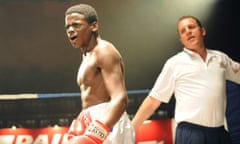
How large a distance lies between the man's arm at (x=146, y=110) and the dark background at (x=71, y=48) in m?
0.19

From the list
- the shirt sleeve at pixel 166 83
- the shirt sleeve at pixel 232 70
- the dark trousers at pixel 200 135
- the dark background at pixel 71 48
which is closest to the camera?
the dark trousers at pixel 200 135

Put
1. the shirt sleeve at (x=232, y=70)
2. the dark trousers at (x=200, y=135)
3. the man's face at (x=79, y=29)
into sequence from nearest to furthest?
the man's face at (x=79, y=29), the dark trousers at (x=200, y=135), the shirt sleeve at (x=232, y=70)

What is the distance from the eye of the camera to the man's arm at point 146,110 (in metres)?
2.29

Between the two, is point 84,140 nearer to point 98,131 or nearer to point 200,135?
point 98,131

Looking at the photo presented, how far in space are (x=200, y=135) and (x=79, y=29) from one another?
88 cm

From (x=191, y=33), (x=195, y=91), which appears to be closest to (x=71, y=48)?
(x=191, y=33)

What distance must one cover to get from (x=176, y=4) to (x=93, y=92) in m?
1.38

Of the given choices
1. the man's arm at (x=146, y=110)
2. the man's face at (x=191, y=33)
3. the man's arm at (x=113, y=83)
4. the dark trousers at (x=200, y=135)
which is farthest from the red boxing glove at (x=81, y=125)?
the man's face at (x=191, y=33)

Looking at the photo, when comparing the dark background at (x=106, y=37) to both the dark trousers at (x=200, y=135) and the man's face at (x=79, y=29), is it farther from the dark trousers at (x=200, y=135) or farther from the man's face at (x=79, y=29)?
the man's face at (x=79, y=29)

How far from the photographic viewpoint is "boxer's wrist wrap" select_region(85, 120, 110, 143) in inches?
48.8

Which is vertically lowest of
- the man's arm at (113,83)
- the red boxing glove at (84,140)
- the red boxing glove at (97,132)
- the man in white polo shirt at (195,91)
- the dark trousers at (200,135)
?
the dark trousers at (200,135)

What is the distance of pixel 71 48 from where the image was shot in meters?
2.59

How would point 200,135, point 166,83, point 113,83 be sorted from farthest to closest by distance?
point 166,83 < point 200,135 < point 113,83

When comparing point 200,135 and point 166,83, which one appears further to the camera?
point 166,83
